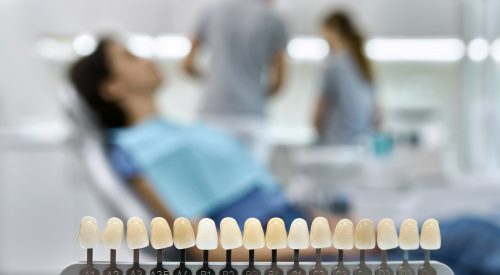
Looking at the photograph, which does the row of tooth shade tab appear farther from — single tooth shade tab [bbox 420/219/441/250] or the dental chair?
the dental chair

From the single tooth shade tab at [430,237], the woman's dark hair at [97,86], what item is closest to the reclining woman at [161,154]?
the woman's dark hair at [97,86]

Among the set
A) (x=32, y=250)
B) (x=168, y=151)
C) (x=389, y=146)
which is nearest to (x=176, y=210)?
(x=168, y=151)

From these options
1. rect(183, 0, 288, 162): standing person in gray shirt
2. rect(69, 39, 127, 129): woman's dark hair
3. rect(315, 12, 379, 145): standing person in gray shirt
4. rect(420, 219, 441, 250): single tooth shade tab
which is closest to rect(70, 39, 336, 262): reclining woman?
rect(69, 39, 127, 129): woman's dark hair

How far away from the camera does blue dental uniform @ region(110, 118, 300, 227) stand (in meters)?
1.49

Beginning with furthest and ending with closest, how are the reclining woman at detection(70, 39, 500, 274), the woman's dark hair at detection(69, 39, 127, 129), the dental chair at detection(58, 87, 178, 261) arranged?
the woman's dark hair at detection(69, 39, 127, 129)
the reclining woman at detection(70, 39, 500, 274)
the dental chair at detection(58, 87, 178, 261)

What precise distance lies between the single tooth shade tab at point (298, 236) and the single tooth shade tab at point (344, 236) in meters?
0.02

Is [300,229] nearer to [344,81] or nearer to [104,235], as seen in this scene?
[104,235]

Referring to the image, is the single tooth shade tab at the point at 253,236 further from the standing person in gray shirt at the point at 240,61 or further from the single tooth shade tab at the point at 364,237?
the standing person in gray shirt at the point at 240,61

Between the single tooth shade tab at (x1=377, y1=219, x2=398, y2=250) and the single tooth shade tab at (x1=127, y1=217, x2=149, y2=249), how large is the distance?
0.51ft

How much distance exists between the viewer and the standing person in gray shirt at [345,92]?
271 cm

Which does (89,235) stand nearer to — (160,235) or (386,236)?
(160,235)

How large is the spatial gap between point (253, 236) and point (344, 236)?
6cm

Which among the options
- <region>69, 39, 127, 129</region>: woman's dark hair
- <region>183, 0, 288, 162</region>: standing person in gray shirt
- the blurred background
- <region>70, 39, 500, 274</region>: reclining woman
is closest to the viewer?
<region>70, 39, 500, 274</region>: reclining woman

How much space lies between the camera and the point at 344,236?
1.48 feet
